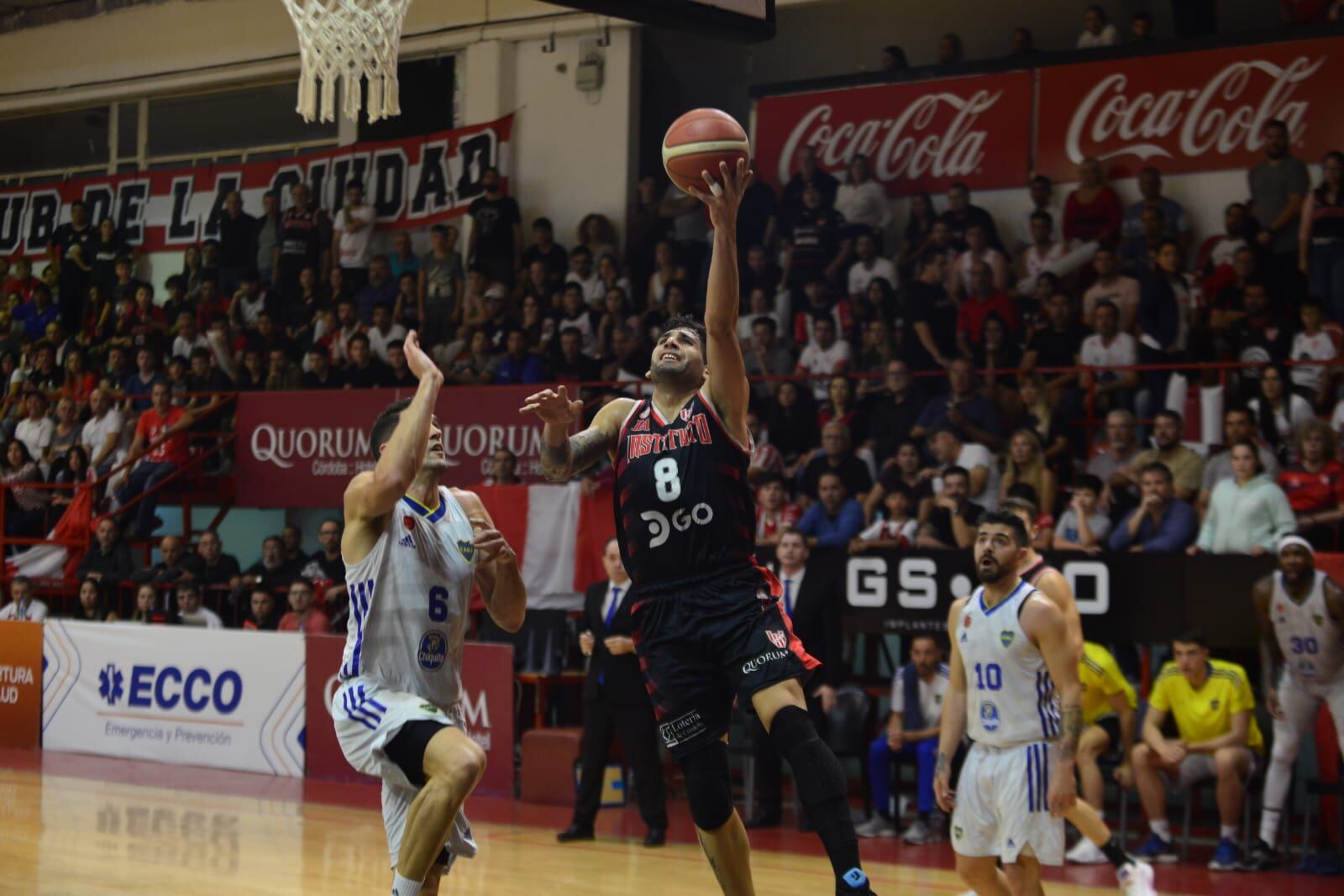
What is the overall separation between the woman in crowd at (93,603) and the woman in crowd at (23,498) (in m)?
1.81

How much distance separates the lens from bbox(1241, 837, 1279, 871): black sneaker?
9422 millimetres

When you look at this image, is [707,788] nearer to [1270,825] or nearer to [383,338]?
[1270,825]

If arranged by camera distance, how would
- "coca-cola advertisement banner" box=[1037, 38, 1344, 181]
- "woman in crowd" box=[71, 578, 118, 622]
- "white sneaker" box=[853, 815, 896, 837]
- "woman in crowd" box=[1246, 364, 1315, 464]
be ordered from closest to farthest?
"white sneaker" box=[853, 815, 896, 837]
"woman in crowd" box=[1246, 364, 1315, 464]
"coca-cola advertisement banner" box=[1037, 38, 1344, 181]
"woman in crowd" box=[71, 578, 118, 622]

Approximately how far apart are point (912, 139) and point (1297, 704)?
7745mm

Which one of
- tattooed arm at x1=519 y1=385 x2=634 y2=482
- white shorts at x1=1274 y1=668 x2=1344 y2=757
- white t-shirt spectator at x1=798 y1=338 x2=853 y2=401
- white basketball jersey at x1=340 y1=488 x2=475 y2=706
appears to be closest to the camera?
tattooed arm at x1=519 y1=385 x2=634 y2=482

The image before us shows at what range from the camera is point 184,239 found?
20.1 metres

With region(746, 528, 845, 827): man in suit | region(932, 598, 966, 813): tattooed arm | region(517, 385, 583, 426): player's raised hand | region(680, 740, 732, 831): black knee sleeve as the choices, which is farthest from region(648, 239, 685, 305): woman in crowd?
region(680, 740, 732, 831): black knee sleeve

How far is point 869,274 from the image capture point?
14.4 meters

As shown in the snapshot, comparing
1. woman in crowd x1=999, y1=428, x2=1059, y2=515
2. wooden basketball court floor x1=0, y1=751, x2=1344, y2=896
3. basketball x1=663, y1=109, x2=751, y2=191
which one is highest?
basketball x1=663, y1=109, x2=751, y2=191

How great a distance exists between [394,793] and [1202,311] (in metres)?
8.90

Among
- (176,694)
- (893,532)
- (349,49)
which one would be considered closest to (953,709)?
(893,532)

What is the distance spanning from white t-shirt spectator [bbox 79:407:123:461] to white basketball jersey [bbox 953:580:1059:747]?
41.4ft

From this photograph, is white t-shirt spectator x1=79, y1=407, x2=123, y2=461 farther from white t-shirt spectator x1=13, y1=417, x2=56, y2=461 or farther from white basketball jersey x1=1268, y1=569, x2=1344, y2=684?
white basketball jersey x1=1268, y1=569, x2=1344, y2=684

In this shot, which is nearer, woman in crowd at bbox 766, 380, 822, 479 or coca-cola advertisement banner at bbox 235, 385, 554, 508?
woman in crowd at bbox 766, 380, 822, 479
